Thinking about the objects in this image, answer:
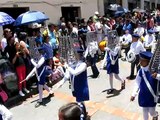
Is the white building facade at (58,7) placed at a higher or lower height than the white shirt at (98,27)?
higher

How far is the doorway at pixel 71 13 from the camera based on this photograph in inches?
726

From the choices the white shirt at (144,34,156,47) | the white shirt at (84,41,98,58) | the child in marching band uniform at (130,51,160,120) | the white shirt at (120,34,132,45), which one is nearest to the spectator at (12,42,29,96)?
the white shirt at (84,41,98,58)

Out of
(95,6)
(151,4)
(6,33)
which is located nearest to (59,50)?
(6,33)

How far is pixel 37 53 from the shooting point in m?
8.51

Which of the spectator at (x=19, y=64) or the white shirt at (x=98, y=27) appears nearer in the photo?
the spectator at (x=19, y=64)

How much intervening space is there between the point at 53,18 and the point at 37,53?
8.32 meters

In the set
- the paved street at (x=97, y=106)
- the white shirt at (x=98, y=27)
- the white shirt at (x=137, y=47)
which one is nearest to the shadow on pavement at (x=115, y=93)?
the paved street at (x=97, y=106)

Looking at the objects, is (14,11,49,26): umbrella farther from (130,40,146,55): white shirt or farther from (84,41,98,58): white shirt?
(130,40,146,55): white shirt

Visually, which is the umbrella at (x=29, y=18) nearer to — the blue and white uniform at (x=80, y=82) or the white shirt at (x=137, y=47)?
the white shirt at (x=137, y=47)

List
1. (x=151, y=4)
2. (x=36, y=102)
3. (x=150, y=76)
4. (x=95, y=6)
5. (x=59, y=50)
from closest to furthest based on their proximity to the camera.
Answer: (x=150, y=76), (x=36, y=102), (x=59, y=50), (x=95, y=6), (x=151, y=4)

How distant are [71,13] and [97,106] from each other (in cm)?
1204

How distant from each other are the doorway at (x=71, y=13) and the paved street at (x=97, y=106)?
9556 millimetres

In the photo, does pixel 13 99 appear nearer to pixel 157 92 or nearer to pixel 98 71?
pixel 98 71

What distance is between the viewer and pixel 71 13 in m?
19.0
